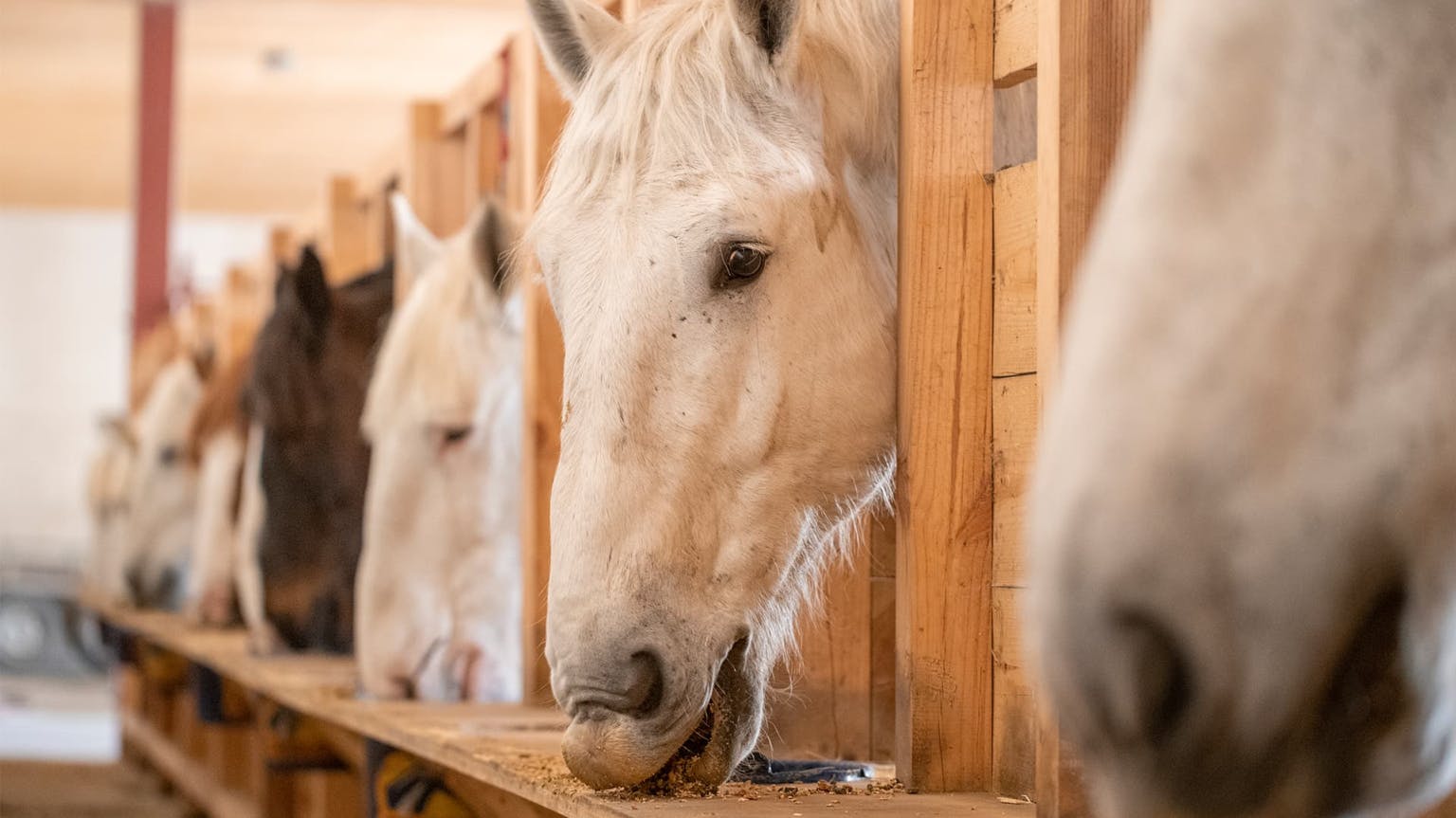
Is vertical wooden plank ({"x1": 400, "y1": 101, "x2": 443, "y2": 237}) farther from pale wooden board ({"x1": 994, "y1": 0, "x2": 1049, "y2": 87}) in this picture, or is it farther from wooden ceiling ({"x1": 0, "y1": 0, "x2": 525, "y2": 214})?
wooden ceiling ({"x1": 0, "y1": 0, "x2": 525, "y2": 214})

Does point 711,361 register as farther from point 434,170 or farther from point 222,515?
point 222,515

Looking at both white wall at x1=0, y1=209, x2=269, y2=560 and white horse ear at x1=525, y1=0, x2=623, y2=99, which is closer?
white horse ear at x1=525, y1=0, x2=623, y2=99

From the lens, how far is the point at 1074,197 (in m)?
1.29

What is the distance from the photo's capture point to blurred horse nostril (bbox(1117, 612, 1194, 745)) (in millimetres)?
628

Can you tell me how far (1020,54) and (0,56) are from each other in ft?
32.4

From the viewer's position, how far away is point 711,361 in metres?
1.54

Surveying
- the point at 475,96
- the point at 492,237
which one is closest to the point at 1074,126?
the point at 492,237

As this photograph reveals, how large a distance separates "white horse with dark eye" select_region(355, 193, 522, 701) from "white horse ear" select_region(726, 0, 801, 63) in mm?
1281

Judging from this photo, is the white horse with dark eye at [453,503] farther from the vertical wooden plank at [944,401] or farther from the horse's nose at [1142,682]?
the horse's nose at [1142,682]

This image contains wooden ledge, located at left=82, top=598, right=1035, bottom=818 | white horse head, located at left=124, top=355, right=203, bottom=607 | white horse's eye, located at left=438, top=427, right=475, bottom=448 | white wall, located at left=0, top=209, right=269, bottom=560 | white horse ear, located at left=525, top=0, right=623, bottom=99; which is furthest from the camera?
white wall, located at left=0, top=209, right=269, bottom=560

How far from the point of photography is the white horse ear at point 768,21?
5.21ft

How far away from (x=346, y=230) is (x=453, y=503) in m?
2.23

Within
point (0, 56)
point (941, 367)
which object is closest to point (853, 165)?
point (941, 367)

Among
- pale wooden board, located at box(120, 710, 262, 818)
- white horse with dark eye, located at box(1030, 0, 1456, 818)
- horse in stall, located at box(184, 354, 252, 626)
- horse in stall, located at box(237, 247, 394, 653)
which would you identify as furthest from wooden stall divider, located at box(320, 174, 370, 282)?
white horse with dark eye, located at box(1030, 0, 1456, 818)
